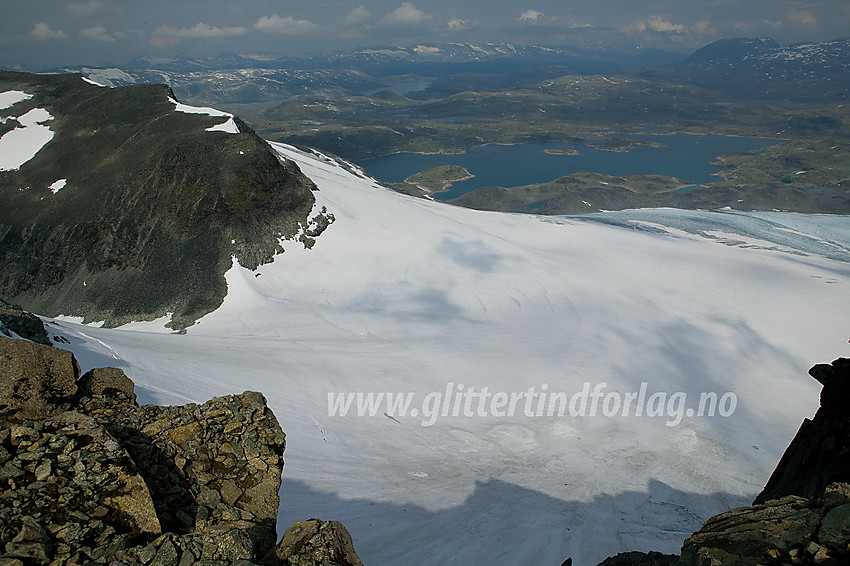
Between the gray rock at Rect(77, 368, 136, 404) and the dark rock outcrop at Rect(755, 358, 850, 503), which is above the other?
the gray rock at Rect(77, 368, 136, 404)

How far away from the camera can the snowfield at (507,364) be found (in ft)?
51.3

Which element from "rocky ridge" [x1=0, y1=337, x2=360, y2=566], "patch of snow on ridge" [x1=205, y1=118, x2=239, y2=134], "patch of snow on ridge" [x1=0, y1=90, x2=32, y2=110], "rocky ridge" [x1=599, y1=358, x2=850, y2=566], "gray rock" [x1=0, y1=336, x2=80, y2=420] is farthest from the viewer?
"patch of snow on ridge" [x1=0, y1=90, x2=32, y2=110]

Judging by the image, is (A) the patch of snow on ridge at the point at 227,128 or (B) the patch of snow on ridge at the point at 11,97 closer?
(A) the patch of snow on ridge at the point at 227,128

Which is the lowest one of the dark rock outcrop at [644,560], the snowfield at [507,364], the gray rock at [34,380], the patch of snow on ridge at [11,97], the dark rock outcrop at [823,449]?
the snowfield at [507,364]

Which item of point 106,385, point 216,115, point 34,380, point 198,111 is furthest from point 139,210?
point 34,380

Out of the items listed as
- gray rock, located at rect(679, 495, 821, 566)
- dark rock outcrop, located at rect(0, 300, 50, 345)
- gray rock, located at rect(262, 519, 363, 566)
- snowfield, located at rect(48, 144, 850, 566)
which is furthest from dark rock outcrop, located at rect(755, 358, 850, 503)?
dark rock outcrop, located at rect(0, 300, 50, 345)

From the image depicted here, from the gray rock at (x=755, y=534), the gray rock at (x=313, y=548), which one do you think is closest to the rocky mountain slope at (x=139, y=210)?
the gray rock at (x=313, y=548)

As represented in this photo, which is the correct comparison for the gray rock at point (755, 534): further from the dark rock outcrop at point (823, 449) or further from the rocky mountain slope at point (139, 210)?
the rocky mountain slope at point (139, 210)

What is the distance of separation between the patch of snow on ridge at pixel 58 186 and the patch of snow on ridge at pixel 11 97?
54.1 ft

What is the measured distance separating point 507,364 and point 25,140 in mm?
50190

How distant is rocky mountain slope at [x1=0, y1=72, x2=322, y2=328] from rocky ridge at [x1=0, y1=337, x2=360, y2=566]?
28369mm

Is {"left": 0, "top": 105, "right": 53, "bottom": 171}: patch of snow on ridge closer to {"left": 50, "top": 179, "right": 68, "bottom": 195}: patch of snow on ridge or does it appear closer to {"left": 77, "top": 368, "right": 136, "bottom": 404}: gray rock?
{"left": 50, "top": 179, "right": 68, "bottom": 195}: patch of snow on ridge

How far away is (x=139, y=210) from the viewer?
42.3 metres

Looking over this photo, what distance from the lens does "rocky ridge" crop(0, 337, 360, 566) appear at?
589 centimetres
